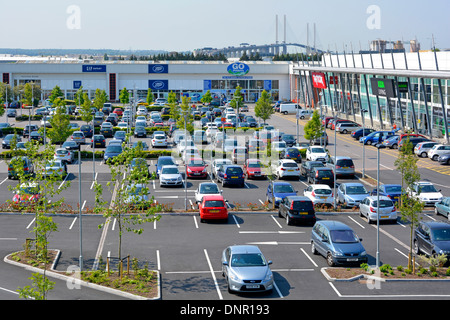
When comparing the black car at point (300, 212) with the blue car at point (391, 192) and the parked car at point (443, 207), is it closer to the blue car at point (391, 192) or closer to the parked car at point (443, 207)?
the blue car at point (391, 192)

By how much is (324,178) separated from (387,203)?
8.32 metres

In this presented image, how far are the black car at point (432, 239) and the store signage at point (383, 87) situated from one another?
4117 centimetres

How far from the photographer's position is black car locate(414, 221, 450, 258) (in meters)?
25.2

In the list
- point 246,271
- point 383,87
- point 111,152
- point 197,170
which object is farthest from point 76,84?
point 246,271

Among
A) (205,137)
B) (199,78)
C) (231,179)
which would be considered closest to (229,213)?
(231,179)

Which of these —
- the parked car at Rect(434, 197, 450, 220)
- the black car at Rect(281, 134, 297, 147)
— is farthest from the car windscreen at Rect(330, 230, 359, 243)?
the black car at Rect(281, 134, 297, 147)

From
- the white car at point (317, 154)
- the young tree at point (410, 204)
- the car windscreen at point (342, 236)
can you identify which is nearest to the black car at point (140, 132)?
the white car at point (317, 154)

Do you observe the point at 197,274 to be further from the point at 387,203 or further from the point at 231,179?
the point at 231,179

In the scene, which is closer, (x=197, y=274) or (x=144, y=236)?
(x=197, y=274)

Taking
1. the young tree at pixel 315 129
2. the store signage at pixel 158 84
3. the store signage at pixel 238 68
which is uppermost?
the store signage at pixel 238 68

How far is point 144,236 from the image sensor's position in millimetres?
28984

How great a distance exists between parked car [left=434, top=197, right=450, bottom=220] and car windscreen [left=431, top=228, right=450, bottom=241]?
713cm

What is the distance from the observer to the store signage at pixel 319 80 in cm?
8494

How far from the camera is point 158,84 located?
103 metres
